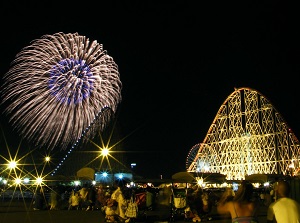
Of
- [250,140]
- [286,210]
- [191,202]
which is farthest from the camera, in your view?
[250,140]

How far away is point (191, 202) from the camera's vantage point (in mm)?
14391

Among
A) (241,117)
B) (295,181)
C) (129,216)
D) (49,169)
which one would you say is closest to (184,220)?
(129,216)

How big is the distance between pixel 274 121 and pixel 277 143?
2.06 meters

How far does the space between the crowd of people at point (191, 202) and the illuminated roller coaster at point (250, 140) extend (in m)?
16.4

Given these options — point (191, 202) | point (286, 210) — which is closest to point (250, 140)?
point (191, 202)

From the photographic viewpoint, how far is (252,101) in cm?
4078

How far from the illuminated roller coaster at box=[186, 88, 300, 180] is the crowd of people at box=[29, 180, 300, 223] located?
1642 centimetres

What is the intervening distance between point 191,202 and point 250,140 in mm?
28624

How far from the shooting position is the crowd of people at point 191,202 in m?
4.52

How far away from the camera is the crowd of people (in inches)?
178

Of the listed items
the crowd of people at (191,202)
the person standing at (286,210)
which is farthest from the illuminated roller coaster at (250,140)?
the person standing at (286,210)

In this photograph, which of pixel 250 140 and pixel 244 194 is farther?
pixel 250 140

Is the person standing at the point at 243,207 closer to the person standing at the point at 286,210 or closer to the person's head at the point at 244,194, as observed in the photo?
the person's head at the point at 244,194

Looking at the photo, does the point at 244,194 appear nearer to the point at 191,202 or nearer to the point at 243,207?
the point at 243,207
